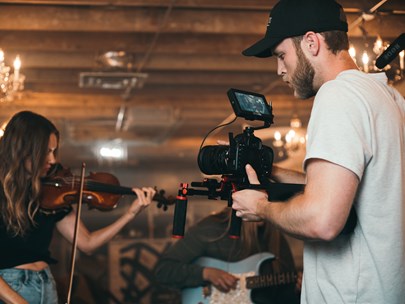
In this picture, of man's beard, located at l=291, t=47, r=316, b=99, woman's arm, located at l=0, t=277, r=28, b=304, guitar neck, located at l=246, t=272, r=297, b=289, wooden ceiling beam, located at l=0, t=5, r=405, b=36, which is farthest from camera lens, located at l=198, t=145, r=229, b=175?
wooden ceiling beam, located at l=0, t=5, r=405, b=36

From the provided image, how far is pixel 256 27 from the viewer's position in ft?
16.1

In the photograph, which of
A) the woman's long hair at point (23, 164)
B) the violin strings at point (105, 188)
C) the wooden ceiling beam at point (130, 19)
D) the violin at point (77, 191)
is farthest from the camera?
the wooden ceiling beam at point (130, 19)

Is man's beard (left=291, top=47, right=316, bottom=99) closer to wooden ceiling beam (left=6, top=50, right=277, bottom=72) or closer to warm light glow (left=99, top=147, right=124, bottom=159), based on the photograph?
wooden ceiling beam (left=6, top=50, right=277, bottom=72)

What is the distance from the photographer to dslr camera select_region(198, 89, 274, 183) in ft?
6.18

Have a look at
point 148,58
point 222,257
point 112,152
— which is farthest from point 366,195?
point 112,152

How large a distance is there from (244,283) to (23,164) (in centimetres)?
153

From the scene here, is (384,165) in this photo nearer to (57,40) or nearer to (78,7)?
(78,7)

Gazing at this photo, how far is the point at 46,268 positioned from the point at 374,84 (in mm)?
1665

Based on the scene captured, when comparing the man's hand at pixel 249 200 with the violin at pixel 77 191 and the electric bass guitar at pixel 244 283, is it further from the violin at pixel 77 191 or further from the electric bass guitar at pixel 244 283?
the electric bass guitar at pixel 244 283

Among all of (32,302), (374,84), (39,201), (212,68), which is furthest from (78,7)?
(374,84)

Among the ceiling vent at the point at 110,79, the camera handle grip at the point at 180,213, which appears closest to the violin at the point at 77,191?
the camera handle grip at the point at 180,213

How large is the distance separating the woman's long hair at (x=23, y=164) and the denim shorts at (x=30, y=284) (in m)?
0.17

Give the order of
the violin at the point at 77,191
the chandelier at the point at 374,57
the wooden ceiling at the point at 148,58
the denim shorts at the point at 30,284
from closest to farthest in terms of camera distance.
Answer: the denim shorts at the point at 30,284
the violin at the point at 77,191
the chandelier at the point at 374,57
the wooden ceiling at the point at 148,58

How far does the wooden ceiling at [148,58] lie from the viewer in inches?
180
